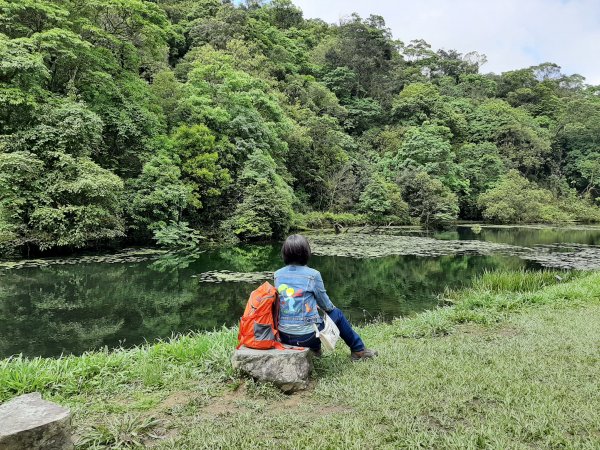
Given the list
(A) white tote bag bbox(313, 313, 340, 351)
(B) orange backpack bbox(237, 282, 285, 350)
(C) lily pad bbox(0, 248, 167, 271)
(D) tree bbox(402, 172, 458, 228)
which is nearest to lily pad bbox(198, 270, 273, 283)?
(C) lily pad bbox(0, 248, 167, 271)

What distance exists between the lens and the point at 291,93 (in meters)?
34.1

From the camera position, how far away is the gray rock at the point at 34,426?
6.51ft

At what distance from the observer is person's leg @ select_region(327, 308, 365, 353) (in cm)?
354

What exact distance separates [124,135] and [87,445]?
677 inches

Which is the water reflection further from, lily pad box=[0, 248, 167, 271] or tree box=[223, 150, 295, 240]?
tree box=[223, 150, 295, 240]

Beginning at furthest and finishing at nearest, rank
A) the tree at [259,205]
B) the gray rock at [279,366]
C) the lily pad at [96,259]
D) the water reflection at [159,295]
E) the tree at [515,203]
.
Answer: the tree at [515,203]
the tree at [259,205]
the lily pad at [96,259]
the water reflection at [159,295]
the gray rock at [279,366]

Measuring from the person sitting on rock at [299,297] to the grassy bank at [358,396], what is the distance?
0.40m

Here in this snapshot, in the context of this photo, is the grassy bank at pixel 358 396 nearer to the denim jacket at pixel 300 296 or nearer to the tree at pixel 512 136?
the denim jacket at pixel 300 296

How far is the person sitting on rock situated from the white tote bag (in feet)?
0.17

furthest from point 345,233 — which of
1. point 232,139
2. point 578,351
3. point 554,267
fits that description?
point 578,351

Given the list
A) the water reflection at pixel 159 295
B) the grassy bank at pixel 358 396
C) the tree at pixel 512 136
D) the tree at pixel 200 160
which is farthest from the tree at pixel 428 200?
the grassy bank at pixel 358 396

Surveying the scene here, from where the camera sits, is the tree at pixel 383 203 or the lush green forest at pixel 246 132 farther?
the tree at pixel 383 203

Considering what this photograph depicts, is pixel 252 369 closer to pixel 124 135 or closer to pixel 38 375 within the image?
pixel 38 375

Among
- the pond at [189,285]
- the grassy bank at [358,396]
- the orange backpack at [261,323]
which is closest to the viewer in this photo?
the grassy bank at [358,396]
